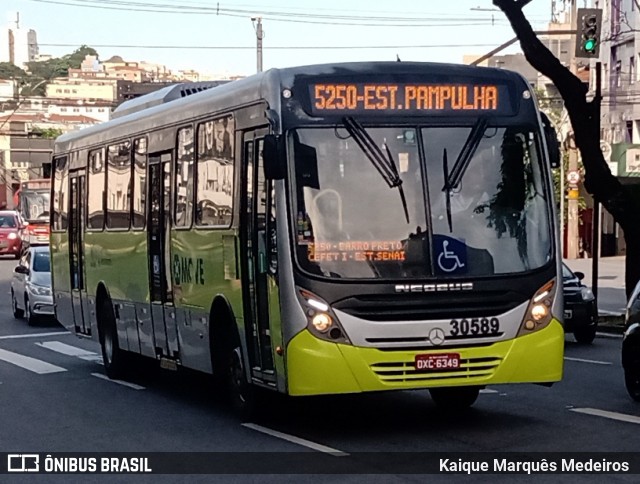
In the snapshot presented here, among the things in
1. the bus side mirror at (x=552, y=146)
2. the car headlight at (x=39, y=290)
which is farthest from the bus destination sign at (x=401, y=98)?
the car headlight at (x=39, y=290)

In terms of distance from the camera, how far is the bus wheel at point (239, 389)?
42.0 ft

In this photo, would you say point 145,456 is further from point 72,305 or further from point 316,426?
point 72,305

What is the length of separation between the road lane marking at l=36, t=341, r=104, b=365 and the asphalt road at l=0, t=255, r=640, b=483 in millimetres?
3077

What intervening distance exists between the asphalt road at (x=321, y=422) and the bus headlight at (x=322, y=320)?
89 cm

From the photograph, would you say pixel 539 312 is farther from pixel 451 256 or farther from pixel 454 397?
pixel 454 397

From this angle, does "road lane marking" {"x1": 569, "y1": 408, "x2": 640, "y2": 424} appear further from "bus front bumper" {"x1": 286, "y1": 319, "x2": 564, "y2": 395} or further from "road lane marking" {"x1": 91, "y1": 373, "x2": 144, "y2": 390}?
A: "road lane marking" {"x1": 91, "y1": 373, "x2": 144, "y2": 390}

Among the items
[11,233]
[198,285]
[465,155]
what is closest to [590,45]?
[198,285]

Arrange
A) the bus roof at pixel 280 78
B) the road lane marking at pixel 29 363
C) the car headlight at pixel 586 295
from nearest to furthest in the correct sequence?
the bus roof at pixel 280 78, the road lane marking at pixel 29 363, the car headlight at pixel 586 295

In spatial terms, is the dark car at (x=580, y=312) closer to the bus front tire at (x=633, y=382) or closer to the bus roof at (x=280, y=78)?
the bus front tire at (x=633, y=382)

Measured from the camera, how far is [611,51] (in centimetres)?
5806

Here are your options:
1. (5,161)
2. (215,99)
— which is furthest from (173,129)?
(5,161)

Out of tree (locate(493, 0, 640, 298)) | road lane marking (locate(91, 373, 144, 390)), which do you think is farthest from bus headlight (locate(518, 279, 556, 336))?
tree (locate(493, 0, 640, 298))

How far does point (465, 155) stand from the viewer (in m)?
11.8

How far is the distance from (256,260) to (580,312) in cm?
1092
